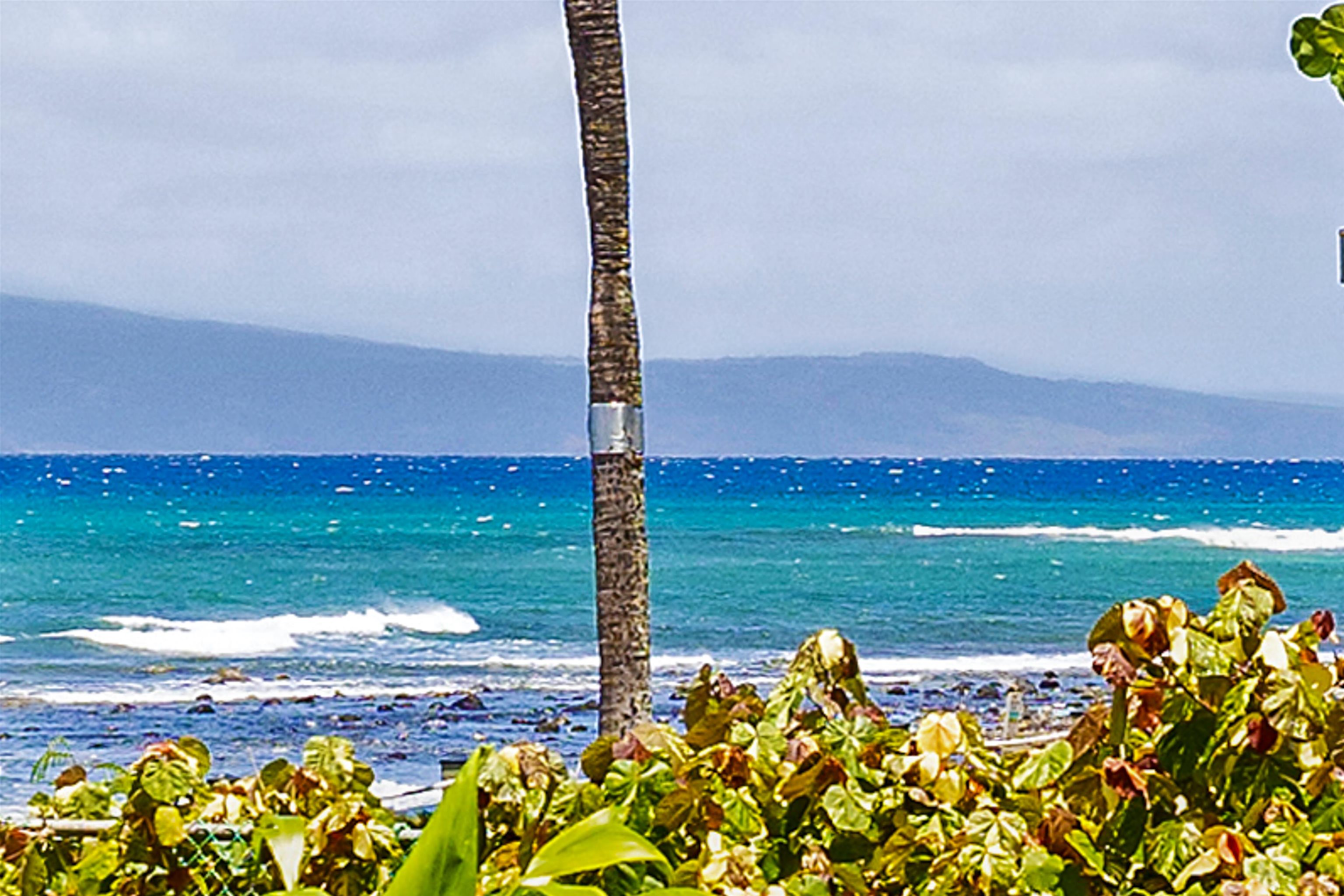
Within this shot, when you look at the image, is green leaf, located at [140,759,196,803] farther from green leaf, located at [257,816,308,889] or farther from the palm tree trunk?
the palm tree trunk

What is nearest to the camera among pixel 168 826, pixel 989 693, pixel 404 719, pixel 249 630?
pixel 168 826

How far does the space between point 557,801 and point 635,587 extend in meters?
2.04

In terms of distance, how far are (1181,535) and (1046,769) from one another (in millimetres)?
53051

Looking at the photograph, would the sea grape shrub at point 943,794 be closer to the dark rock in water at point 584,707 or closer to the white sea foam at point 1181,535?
the dark rock in water at point 584,707

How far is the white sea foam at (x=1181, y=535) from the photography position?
166 feet

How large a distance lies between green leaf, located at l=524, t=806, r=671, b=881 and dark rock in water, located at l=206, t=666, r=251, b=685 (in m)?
21.6

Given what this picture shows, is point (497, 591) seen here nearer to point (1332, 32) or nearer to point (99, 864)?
point (99, 864)

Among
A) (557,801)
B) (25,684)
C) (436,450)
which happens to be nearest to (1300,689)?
(557,801)

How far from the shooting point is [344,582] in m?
39.2

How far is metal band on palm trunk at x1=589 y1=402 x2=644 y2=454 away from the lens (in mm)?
4777

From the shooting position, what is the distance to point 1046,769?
9.50 feet

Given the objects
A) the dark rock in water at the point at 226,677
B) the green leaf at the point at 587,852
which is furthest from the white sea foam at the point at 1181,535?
the green leaf at the point at 587,852

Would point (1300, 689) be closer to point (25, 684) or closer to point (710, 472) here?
point (25, 684)

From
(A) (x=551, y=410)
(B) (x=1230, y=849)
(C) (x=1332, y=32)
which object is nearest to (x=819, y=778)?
(B) (x=1230, y=849)
